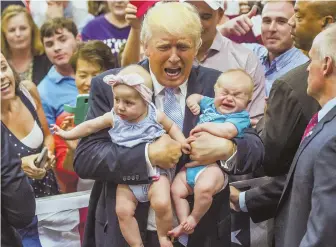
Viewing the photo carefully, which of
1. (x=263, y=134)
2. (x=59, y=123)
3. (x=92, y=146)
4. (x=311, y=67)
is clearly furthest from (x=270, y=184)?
(x=59, y=123)

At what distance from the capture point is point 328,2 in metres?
2.53

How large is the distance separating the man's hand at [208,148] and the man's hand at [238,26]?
1.56 metres

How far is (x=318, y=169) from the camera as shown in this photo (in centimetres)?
199

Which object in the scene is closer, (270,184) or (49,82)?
(270,184)

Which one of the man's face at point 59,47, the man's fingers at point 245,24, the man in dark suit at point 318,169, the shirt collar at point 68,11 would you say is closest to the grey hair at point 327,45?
the man in dark suit at point 318,169

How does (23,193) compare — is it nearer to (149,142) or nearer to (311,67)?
(149,142)

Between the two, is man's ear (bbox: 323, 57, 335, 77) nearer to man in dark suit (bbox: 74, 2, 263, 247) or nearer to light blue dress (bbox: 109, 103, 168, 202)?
man in dark suit (bbox: 74, 2, 263, 247)

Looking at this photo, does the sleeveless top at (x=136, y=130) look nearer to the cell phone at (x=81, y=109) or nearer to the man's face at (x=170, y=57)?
the man's face at (x=170, y=57)

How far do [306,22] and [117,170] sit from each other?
3.19ft

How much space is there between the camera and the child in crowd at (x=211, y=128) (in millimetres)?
2195

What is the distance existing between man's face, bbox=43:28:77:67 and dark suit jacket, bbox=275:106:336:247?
1.95 m

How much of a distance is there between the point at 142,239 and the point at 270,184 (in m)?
0.61

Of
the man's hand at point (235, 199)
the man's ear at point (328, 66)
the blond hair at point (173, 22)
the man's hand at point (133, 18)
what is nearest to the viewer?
the man's ear at point (328, 66)

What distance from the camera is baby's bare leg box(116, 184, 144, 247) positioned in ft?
7.16
